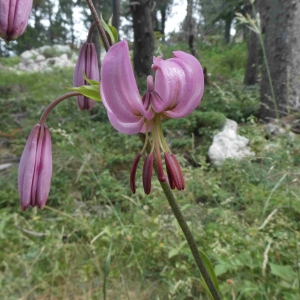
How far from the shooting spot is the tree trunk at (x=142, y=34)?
11.8ft

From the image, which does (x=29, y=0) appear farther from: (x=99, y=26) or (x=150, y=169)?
(x=150, y=169)

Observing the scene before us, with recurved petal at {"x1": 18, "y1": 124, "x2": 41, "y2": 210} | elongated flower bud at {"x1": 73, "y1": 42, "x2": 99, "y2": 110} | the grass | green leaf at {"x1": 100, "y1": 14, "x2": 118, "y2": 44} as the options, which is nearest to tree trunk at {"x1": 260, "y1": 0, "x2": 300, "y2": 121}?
the grass

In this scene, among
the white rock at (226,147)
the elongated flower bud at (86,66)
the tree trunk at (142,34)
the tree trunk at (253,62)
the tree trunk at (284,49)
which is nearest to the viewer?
the elongated flower bud at (86,66)

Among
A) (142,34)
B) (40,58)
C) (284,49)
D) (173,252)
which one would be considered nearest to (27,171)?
(173,252)

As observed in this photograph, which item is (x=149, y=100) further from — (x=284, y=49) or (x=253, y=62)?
(x=253, y=62)

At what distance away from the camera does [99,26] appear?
1.79 ft

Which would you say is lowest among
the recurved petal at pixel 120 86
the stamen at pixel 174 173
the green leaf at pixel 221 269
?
the green leaf at pixel 221 269

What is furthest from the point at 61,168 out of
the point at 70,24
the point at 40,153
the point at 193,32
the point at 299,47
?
the point at 70,24

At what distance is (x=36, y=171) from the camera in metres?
0.58

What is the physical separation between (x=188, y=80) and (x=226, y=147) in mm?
1623

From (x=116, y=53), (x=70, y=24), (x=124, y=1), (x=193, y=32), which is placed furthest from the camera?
(x=70, y=24)

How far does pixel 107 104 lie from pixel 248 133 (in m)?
2.12

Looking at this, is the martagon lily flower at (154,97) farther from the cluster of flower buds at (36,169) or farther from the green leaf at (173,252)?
the green leaf at (173,252)

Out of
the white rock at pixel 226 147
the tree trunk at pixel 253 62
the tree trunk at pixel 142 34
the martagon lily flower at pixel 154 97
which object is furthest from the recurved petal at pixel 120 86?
the tree trunk at pixel 253 62
